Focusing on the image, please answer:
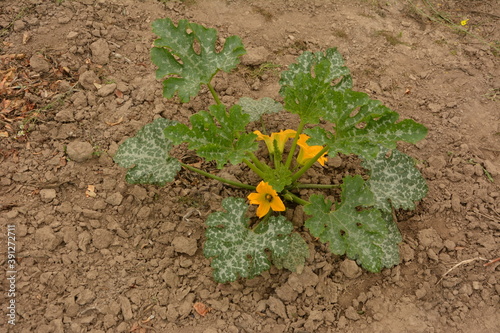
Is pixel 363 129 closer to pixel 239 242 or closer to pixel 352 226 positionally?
pixel 352 226

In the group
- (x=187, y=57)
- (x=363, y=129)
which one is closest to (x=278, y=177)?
(x=363, y=129)

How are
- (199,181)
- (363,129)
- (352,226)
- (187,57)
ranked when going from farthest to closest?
(199,181), (187,57), (352,226), (363,129)

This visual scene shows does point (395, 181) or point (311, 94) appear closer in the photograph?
point (311, 94)

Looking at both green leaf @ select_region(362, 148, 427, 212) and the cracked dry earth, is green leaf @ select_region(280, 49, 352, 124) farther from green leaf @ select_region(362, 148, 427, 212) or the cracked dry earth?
the cracked dry earth

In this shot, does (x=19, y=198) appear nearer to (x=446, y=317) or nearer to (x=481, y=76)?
(x=446, y=317)

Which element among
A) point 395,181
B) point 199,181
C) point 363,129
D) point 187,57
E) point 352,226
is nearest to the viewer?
point 363,129

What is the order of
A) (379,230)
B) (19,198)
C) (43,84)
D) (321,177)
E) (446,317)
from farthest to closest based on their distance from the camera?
1. (43,84)
2. (321,177)
3. (19,198)
4. (446,317)
5. (379,230)

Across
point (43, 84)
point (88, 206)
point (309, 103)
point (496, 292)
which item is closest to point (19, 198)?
point (88, 206)
